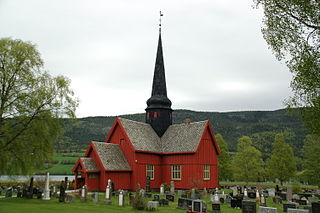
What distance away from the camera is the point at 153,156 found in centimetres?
3125

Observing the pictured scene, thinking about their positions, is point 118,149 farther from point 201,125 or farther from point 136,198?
point 136,198

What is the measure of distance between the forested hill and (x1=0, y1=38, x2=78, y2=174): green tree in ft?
299

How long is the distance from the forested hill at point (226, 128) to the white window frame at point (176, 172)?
263ft

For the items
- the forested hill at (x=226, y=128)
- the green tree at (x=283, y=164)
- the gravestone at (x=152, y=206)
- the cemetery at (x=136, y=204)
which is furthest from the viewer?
the forested hill at (x=226, y=128)

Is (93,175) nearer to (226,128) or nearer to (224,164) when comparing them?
(224,164)

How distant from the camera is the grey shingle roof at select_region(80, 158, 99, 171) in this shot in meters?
26.3

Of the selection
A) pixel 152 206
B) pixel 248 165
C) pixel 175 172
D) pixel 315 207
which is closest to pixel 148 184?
pixel 175 172

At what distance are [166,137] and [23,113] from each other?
59.1 feet

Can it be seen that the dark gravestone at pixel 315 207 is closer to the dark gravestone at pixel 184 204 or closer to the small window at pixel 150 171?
the dark gravestone at pixel 184 204

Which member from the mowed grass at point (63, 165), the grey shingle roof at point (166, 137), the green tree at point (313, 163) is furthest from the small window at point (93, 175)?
the mowed grass at point (63, 165)

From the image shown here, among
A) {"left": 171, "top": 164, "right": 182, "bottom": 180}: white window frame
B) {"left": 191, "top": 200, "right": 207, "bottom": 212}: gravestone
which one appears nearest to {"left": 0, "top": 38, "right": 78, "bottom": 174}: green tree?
{"left": 191, "top": 200, "right": 207, "bottom": 212}: gravestone

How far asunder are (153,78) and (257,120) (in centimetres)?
15826

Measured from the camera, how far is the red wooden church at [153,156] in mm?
27172

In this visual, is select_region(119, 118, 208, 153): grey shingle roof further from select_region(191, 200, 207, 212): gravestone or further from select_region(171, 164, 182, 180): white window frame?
select_region(191, 200, 207, 212): gravestone
